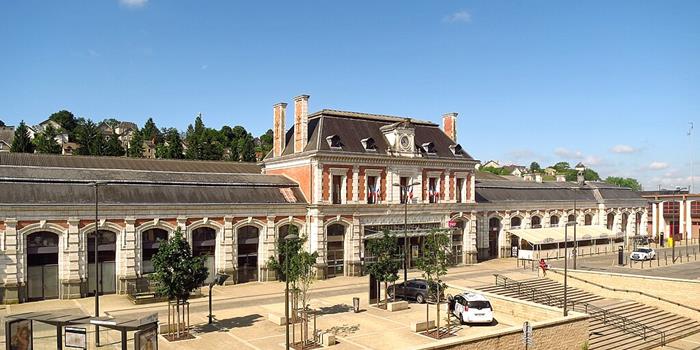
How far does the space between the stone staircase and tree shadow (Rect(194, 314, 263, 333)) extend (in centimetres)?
1616

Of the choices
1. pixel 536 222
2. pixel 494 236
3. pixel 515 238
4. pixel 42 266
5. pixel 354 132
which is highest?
pixel 354 132

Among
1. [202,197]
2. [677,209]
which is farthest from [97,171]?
[677,209]

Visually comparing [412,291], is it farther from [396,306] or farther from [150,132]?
[150,132]

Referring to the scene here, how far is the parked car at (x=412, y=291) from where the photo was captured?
111 ft

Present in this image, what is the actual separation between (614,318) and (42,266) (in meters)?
33.5

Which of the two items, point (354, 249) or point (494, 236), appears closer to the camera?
point (354, 249)

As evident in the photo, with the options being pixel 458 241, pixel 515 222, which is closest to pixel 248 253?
pixel 458 241

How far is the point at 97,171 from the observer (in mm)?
37656

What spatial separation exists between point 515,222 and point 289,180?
25.7m

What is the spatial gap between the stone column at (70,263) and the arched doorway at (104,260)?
2.73 ft

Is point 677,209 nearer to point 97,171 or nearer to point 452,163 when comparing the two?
point 452,163

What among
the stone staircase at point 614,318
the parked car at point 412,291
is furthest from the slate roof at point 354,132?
the stone staircase at point 614,318

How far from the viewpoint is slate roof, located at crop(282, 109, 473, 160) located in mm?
44125

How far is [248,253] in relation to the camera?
40.5 metres
